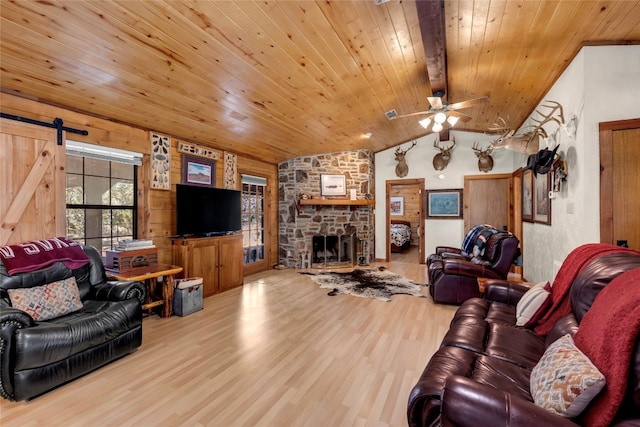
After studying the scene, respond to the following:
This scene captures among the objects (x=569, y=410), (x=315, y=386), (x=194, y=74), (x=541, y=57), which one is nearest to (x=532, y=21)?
(x=541, y=57)

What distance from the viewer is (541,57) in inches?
124

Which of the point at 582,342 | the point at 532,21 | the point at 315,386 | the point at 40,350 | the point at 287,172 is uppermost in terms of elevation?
the point at 532,21

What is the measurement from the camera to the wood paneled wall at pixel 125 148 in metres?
2.78

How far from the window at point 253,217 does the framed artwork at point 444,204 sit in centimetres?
385

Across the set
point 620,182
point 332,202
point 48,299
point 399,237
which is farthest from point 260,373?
point 399,237

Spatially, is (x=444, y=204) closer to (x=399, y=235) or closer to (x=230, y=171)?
(x=399, y=235)

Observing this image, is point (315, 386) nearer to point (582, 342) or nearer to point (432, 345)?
point (432, 345)

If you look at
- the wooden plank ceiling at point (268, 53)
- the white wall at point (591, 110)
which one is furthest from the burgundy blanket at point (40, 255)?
the white wall at point (591, 110)

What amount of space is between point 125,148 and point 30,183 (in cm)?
101

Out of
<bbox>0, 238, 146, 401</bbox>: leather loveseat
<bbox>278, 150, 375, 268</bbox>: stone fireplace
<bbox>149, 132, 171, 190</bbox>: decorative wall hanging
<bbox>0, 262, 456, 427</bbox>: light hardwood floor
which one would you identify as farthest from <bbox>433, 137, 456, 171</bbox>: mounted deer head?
<bbox>0, 238, 146, 401</bbox>: leather loveseat

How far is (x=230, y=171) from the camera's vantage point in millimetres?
5254

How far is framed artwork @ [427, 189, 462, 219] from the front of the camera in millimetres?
6781

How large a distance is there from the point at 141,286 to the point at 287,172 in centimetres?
418

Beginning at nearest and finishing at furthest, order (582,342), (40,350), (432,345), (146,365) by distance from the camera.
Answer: (582,342), (40,350), (146,365), (432,345)
